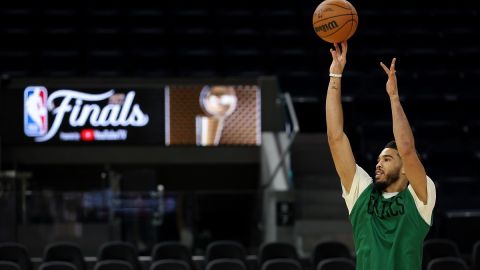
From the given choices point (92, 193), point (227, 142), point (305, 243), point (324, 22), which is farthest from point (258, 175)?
point (324, 22)

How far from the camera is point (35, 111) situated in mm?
13312

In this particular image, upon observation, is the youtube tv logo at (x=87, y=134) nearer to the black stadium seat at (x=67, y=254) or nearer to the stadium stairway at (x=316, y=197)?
the stadium stairway at (x=316, y=197)

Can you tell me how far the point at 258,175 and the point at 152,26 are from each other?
366cm

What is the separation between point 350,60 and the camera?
52.6 feet

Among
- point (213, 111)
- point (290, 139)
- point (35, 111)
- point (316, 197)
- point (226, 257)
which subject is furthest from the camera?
→ point (213, 111)

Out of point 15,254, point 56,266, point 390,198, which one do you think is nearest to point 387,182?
point 390,198

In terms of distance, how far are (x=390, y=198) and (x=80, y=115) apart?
9532 millimetres

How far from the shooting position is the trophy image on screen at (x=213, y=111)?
13406mm

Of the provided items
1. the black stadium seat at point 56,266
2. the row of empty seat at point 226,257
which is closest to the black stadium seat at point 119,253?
the row of empty seat at point 226,257

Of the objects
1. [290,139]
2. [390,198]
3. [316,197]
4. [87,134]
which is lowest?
[316,197]

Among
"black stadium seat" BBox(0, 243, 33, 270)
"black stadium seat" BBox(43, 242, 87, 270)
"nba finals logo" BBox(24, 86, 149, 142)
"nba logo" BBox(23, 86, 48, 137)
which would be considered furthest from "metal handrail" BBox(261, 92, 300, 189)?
"black stadium seat" BBox(0, 243, 33, 270)

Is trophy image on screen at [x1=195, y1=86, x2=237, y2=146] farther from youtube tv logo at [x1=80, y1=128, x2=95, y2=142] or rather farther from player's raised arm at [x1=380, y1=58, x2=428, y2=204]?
player's raised arm at [x1=380, y1=58, x2=428, y2=204]

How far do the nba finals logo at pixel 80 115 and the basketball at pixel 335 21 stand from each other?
346 inches

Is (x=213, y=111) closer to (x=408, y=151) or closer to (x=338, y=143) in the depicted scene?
(x=338, y=143)
